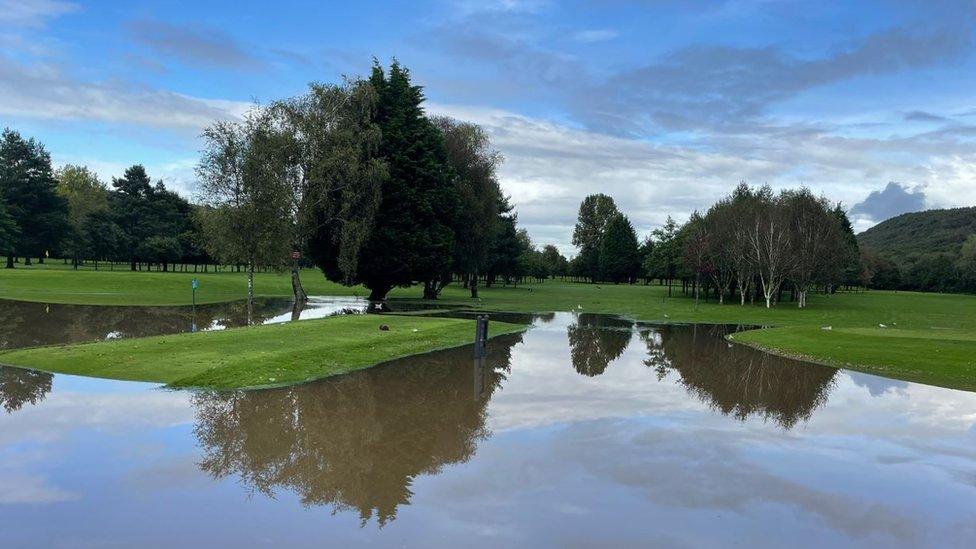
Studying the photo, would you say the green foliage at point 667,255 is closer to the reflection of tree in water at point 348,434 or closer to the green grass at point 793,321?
the green grass at point 793,321

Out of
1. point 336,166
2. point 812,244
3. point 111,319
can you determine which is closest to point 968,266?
point 812,244

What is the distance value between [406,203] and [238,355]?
31.3 m

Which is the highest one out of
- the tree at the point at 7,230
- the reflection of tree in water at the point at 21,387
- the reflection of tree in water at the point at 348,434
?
the tree at the point at 7,230

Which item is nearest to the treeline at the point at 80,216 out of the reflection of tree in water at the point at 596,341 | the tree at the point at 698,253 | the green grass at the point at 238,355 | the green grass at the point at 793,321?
the green grass at the point at 793,321

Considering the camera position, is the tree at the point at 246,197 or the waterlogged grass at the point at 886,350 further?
the tree at the point at 246,197

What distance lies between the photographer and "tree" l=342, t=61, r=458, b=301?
159 ft

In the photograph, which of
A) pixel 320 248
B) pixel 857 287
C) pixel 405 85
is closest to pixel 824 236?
pixel 405 85

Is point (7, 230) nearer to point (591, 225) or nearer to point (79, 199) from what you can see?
point (79, 199)

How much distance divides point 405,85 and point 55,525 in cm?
4908

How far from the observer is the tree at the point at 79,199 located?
82438 millimetres

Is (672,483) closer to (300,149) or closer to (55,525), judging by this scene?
(55,525)

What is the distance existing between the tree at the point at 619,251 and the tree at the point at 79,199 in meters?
87.4

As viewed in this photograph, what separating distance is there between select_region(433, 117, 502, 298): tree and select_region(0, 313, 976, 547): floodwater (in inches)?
1526

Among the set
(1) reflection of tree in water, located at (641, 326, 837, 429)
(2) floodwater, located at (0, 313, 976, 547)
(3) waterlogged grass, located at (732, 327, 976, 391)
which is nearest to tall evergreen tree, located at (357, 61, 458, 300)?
(1) reflection of tree in water, located at (641, 326, 837, 429)
